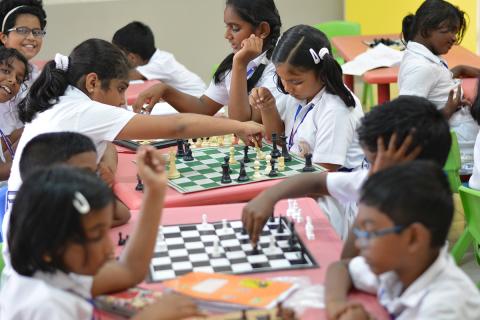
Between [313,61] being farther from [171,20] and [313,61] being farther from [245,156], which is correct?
[171,20]

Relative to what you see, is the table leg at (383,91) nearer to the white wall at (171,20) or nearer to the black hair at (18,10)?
the black hair at (18,10)

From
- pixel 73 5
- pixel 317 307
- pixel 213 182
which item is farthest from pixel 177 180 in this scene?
pixel 73 5

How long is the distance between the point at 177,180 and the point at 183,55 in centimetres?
521

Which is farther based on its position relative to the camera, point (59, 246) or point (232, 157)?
point (232, 157)

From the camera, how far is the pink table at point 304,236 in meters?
2.05

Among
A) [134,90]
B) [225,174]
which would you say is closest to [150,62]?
[134,90]

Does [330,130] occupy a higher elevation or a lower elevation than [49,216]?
lower

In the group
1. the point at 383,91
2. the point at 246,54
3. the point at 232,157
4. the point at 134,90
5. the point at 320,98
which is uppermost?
the point at 246,54

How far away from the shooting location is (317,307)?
79.0 inches

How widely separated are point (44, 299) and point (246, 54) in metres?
2.35

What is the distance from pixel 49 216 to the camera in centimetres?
183

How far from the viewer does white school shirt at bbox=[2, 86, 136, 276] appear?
9.98 ft

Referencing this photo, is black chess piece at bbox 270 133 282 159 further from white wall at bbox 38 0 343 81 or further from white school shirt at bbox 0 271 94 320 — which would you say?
white wall at bbox 38 0 343 81

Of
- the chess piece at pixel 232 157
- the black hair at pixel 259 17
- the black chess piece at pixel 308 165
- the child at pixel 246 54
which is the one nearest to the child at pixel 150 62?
the child at pixel 246 54
